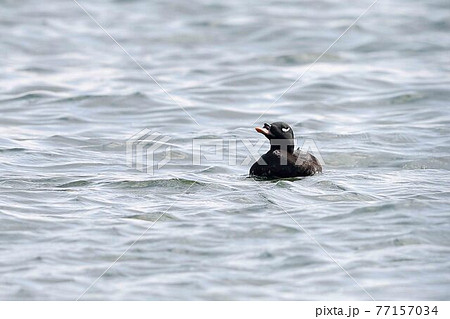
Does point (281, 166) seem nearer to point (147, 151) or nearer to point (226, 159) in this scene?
point (226, 159)

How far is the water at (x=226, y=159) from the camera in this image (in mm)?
8219

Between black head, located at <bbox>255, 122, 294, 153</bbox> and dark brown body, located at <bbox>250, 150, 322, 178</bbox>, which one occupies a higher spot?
black head, located at <bbox>255, 122, 294, 153</bbox>

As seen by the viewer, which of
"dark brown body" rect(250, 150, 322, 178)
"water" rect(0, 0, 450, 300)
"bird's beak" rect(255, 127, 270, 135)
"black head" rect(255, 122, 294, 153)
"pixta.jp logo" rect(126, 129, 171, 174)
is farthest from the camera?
"pixta.jp logo" rect(126, 129, 171, 174)

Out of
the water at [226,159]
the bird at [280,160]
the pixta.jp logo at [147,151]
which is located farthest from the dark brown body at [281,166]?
the pixta.jp logo at [147,151]

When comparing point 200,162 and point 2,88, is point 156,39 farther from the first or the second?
point 200,162

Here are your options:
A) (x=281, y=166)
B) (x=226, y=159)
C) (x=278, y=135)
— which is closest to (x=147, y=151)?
(x=226, y=159)

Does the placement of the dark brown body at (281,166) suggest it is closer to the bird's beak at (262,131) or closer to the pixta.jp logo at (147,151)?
the bird's beak at (262,131)

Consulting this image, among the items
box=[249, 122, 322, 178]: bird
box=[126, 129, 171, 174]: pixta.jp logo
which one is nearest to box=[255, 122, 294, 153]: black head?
box=[249, 122, 322, 178]: bird

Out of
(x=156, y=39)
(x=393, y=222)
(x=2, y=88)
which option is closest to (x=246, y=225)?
(x=393, y=222)

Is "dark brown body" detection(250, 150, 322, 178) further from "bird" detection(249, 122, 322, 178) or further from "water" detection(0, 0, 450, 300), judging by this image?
"water" detection(0, 0, 450, 300)

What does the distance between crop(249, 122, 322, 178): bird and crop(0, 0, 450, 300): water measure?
0.62 ft

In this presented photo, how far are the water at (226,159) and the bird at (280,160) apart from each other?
0.19m

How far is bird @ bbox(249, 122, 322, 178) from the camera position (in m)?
11.0

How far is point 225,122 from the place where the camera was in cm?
1524
